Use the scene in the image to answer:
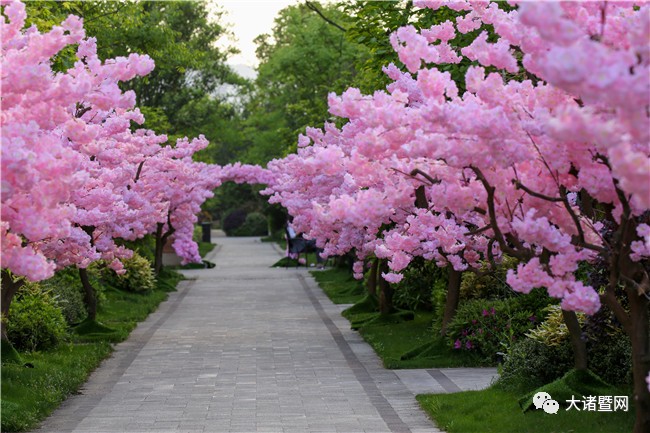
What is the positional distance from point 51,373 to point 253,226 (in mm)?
71380

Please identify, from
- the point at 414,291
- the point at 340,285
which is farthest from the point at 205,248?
the point at 414,291

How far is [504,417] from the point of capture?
11.4 meters

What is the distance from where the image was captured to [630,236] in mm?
8398

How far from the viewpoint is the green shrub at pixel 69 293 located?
21.5 meters

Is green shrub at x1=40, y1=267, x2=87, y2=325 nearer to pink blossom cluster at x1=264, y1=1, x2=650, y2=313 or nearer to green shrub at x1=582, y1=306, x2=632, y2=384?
green shrub at x1=582, y1=306, x2=632, y2=384

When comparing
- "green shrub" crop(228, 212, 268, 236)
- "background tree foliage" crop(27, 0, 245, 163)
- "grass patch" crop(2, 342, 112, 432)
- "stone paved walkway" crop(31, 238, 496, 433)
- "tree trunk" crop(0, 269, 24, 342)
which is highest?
"background tree foliage" crop(27, 0, 245, 163)

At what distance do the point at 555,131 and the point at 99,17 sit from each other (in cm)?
1932

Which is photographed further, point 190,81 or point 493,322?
point 190,81

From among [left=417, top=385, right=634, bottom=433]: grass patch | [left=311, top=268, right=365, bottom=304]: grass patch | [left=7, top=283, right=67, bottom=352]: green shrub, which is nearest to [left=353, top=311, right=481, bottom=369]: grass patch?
[left=417, top=385, right=634, bottom=433]: grass patch

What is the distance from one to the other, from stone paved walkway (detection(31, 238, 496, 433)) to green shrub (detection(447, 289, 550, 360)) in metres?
0.64

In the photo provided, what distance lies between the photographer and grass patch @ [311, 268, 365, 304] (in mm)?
29944

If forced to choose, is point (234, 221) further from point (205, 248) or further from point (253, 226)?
point (205, 248)

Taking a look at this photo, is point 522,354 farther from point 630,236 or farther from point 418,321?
point 418,321

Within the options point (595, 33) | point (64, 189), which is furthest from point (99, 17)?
point (595, 33)
